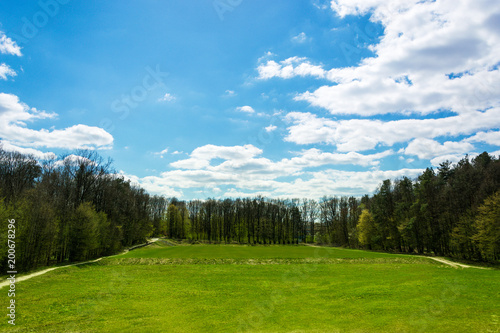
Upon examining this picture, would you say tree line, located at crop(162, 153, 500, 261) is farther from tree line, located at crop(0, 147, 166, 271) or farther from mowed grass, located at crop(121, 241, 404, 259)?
tree line, located at crop(0, 147, 166, 271)

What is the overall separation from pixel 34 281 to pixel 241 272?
17.3 metres

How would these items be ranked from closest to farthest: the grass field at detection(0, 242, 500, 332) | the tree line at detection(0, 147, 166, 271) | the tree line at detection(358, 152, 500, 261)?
Result: the grass field at detection(0, 242, 500, 332), the tree line at detection(0, 147, 166, 271), the tree line at detection(358, 152, 500, 261)

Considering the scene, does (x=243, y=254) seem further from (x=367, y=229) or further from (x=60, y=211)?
(x=367, y=229)

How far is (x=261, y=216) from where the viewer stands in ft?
358

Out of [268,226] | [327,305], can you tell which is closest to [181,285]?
[327,305]

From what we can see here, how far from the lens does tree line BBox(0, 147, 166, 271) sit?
26.7 m

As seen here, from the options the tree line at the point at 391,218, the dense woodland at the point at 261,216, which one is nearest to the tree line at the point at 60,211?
the dense woodland at the point at 261,216

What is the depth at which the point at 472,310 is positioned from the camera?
13.4m

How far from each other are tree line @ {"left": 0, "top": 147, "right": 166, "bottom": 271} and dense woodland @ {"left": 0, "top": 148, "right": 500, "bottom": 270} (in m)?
0.12

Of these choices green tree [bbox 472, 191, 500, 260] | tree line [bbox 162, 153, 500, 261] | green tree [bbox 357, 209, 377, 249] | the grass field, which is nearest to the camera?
the grass field

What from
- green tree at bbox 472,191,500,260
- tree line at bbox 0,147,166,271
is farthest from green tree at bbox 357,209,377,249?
tree line at bbox 0,147,166,271

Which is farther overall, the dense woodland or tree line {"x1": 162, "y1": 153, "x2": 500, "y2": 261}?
tree line {"x1": 162, "y1": 153, "x2": 500, "y2": 261}

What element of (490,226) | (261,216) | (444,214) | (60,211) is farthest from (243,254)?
(261,216)

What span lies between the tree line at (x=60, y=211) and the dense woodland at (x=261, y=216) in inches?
4.7
